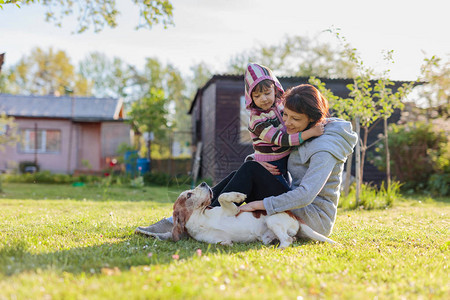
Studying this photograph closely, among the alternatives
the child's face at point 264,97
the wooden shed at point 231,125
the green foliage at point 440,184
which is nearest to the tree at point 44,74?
the wooden shed at point 231,125

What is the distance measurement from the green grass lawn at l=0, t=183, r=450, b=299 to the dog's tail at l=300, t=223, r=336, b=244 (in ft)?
0.25

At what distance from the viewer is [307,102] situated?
3.73m

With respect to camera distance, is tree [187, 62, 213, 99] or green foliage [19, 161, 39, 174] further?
tree [187, 62, 213, 99]

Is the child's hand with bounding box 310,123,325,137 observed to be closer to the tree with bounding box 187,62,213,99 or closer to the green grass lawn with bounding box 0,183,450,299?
the green grass lawn with bounding box 0,183,450,299

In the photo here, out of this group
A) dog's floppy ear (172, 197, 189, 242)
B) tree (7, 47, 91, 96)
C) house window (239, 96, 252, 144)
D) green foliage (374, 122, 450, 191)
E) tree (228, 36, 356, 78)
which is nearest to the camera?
dog's floppy ear (172, 197, 189, 242)

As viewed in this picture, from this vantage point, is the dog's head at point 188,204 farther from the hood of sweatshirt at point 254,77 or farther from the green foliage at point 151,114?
the green foliage at point 151,114

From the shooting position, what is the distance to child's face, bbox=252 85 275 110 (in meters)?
4.10

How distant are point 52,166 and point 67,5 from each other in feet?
42.5

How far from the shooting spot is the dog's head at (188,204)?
12.4 ft

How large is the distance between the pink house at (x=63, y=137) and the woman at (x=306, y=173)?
1782 cm

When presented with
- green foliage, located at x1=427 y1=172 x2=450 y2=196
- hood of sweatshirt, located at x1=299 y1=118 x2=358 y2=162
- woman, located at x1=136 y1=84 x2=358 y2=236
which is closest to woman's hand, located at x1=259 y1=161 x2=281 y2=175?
woman, located at x1=136 y1=84 x2=358 y2=236

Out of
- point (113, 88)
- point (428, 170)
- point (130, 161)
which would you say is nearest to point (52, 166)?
point (130, 161)

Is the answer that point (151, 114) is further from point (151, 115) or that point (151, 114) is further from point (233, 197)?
point (233, 197)

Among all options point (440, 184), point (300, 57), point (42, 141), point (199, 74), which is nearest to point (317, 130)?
point (440, 184)
